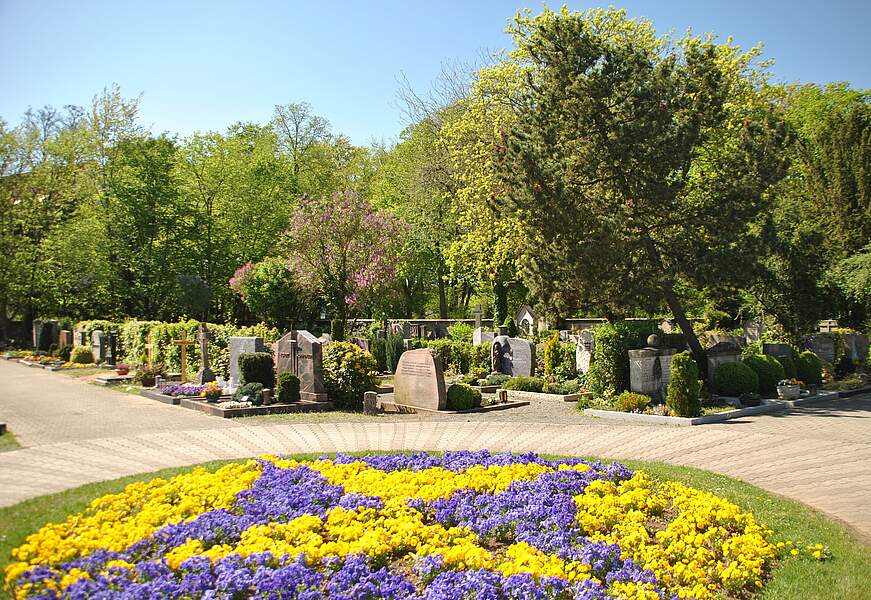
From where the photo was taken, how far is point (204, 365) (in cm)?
2066

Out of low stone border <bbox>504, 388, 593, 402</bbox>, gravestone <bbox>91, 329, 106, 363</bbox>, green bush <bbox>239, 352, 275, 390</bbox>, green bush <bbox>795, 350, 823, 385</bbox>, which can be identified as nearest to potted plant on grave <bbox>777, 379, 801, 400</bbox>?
green bush <bbox>795, 350, 823, 385</bbox>

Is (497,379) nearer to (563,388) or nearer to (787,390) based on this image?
(563,388)

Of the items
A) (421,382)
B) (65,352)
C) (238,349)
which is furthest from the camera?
(65,352)

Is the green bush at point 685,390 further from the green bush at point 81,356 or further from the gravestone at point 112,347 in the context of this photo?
the green bush at point 81,356

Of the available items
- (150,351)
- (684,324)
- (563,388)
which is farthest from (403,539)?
(150,351)

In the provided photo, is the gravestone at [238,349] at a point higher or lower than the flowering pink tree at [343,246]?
lower

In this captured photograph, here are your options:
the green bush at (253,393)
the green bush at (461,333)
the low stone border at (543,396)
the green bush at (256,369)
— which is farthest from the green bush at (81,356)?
the low stone border at (543,396)

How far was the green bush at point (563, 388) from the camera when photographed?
19.3 metres

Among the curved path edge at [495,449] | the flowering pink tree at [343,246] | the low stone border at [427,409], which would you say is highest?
the flowering pink tree at [343,246]

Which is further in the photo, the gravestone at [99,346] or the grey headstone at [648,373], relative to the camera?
the gravestone at [99,346]

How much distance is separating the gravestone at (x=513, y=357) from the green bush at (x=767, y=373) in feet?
22.1

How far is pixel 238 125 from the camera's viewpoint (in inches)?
2053

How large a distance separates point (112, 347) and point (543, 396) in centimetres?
2074

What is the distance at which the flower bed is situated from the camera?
5.37m
